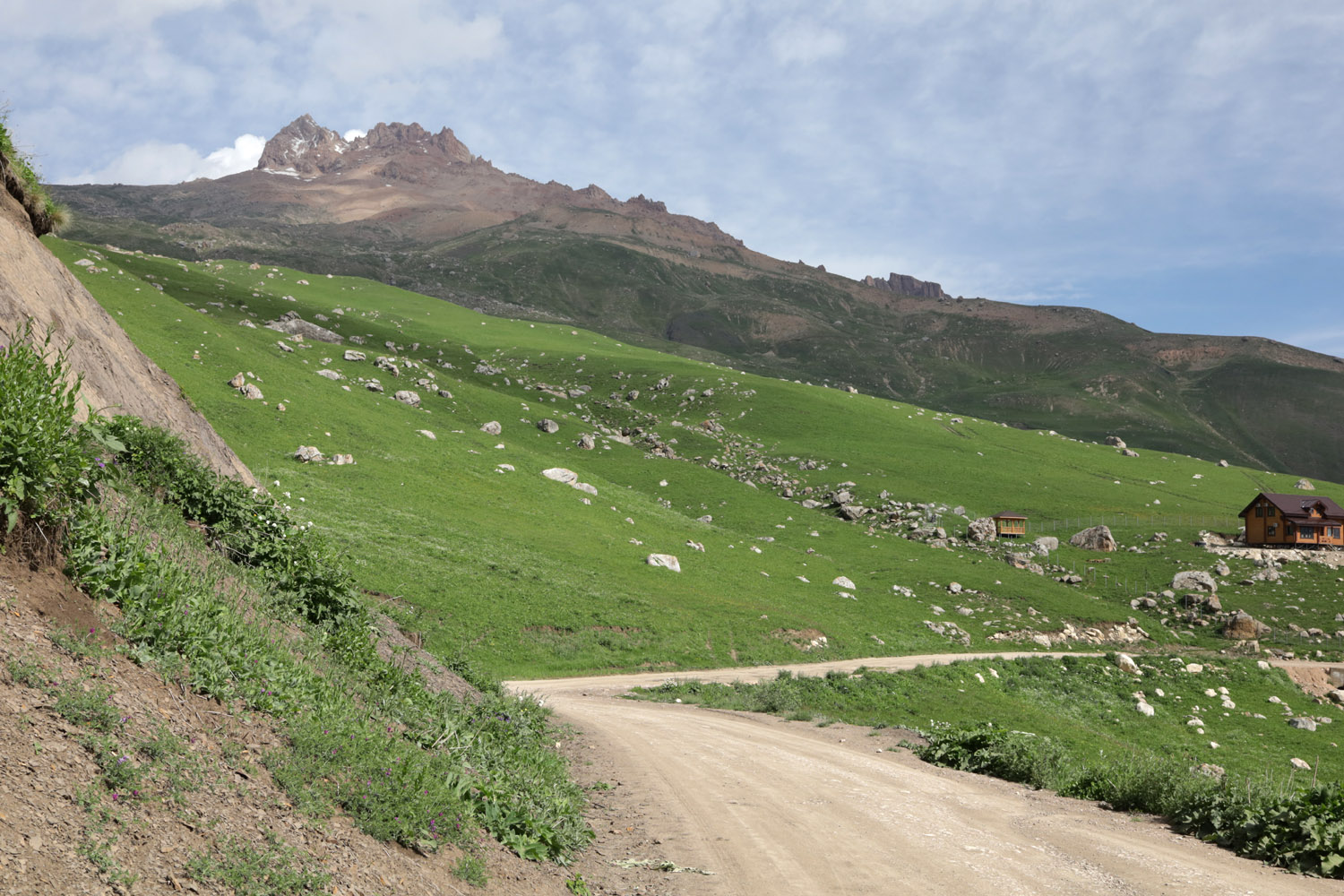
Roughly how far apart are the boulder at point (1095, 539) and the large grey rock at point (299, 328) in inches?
3906

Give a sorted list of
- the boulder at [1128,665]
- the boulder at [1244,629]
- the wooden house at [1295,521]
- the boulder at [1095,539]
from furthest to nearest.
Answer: the wooden house at [1295,521] → the boulder at [1095,539] → the boulder at [1244,629] → the boulder at [1128,665]

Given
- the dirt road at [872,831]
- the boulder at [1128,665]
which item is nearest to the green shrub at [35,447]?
the dirt road at [872,831]

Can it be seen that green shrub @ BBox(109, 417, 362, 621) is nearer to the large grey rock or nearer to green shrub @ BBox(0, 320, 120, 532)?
green shrub @ BBox(0, 320, 120, 532)

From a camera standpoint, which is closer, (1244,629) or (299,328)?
(1244,629)

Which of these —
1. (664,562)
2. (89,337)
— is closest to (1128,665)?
(664,562)

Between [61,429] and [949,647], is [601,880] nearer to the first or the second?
[61,429]

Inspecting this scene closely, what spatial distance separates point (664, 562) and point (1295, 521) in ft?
259

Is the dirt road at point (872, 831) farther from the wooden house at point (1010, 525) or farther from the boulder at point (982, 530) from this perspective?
the wooden house at point (1010, 525)

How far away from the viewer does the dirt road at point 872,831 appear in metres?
11.0

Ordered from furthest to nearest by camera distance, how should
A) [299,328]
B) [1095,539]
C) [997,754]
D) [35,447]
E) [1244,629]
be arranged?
[299,328], [1095,539], [1244,629], [997,754], [35,447]

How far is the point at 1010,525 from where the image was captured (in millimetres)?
83875

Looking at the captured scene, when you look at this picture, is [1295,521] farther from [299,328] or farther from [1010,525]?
[299,328]

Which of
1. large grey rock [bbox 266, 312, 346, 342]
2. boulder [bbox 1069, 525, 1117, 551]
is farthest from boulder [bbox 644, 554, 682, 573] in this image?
large grey rock [bbox 266, 312, 346, 342]

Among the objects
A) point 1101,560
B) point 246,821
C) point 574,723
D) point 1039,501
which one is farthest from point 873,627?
point 1039,501
